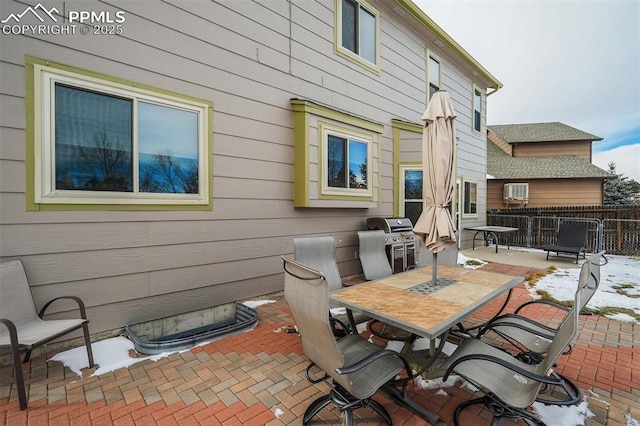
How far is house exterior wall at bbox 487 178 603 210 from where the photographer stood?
613 inches

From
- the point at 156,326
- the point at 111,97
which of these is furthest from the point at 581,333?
the point at 111,97

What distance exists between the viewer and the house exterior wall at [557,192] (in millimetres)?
15578

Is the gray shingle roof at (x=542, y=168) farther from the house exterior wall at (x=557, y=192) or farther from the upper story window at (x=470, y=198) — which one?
the upper story window at (x=470, y=198)

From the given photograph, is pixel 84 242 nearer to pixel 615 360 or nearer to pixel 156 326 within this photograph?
pixel 156 326

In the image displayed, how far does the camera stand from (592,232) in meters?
9.42

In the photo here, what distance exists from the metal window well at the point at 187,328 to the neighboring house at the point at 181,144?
0.14m

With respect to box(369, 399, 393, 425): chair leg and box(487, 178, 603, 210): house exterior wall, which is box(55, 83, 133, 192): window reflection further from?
box(487, 178, 603, 210): house exterior wall

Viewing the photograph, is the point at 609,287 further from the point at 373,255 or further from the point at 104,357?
the point at 104,357

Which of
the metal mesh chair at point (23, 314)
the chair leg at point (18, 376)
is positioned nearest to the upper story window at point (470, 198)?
the metal mesh chair at point (23, 314)

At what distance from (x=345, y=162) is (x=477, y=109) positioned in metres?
7.93

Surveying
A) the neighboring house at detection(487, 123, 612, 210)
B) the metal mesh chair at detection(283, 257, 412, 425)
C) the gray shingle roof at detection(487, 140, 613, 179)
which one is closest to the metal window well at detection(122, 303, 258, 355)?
the metal mesh chair at detection(283, 257, 412, 425)

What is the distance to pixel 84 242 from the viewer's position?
9.64ft

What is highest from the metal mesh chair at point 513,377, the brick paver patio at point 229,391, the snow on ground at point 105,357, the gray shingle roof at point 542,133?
the gray shingle roof at point 542,133

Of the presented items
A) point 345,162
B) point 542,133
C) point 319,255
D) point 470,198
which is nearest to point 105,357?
point 319,255
